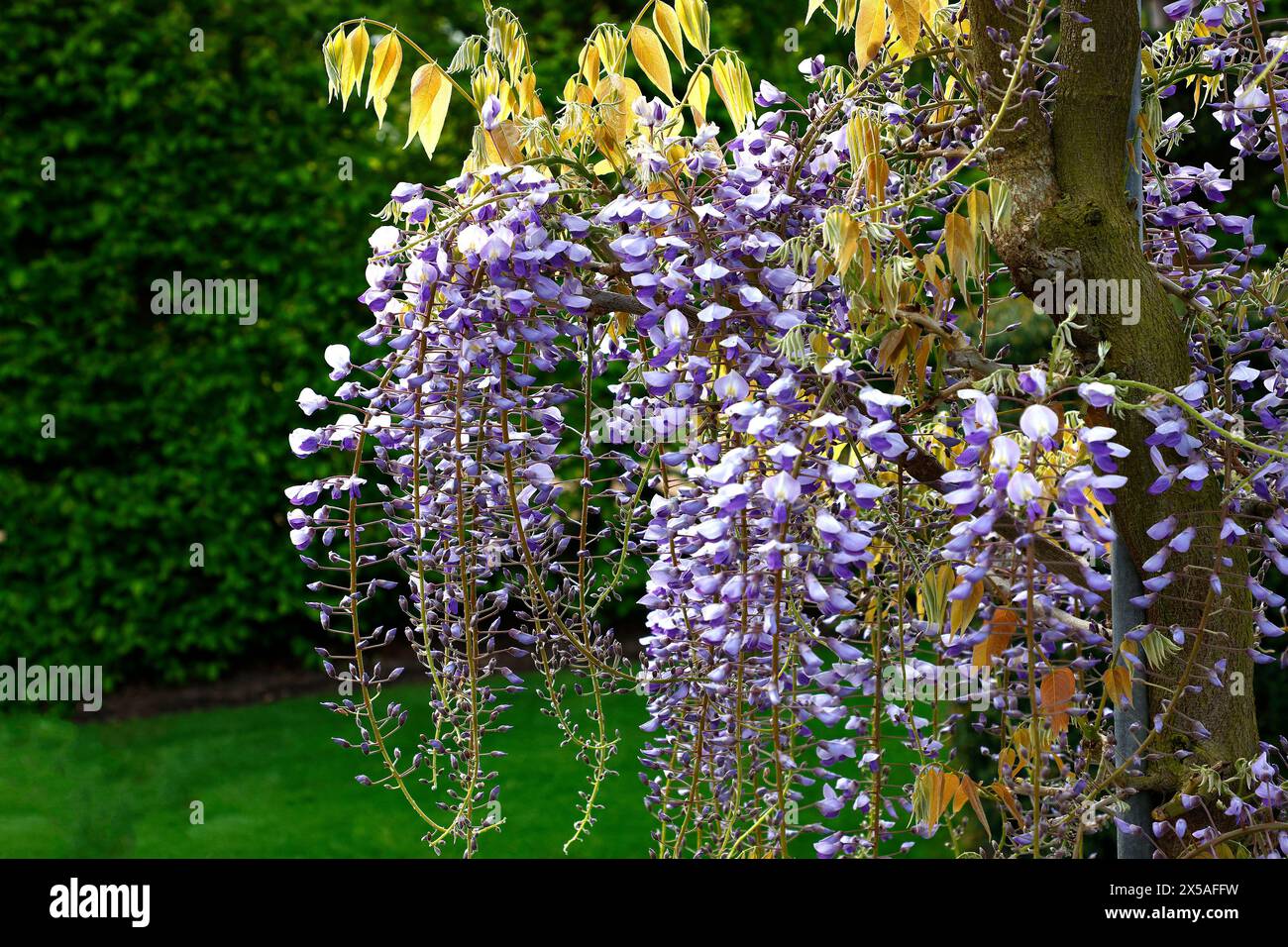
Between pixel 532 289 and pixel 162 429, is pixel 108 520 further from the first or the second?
pixel 532 289

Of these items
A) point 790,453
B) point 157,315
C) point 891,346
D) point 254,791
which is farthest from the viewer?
point 157,315

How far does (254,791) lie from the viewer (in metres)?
3.83

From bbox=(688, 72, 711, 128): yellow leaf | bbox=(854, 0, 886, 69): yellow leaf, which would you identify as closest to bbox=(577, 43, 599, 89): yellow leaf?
bbox=(688, 72, 711, 128): yellow leaf

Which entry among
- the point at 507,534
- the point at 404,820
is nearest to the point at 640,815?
the point at 404,820

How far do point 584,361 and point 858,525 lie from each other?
1.67 feet

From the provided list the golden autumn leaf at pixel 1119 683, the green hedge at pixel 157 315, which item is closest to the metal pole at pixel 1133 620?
the golden autumn leaf at pixel 1119 683

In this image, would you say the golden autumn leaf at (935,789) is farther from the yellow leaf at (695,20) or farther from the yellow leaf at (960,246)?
the yellow leaf at (695,20)

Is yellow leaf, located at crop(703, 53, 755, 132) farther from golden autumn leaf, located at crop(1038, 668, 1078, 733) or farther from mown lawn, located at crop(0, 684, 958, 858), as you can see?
mown lawn, located at crop(0, 684, 958, 858)

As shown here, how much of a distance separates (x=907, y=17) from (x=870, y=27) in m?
0.04

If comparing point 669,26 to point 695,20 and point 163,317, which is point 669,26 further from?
point 163,317

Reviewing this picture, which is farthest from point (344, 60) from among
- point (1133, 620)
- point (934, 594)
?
point (1133, 620)

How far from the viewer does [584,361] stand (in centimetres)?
158

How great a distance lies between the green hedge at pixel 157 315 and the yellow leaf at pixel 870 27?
324 cm

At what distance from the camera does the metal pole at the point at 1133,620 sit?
4.85ft
